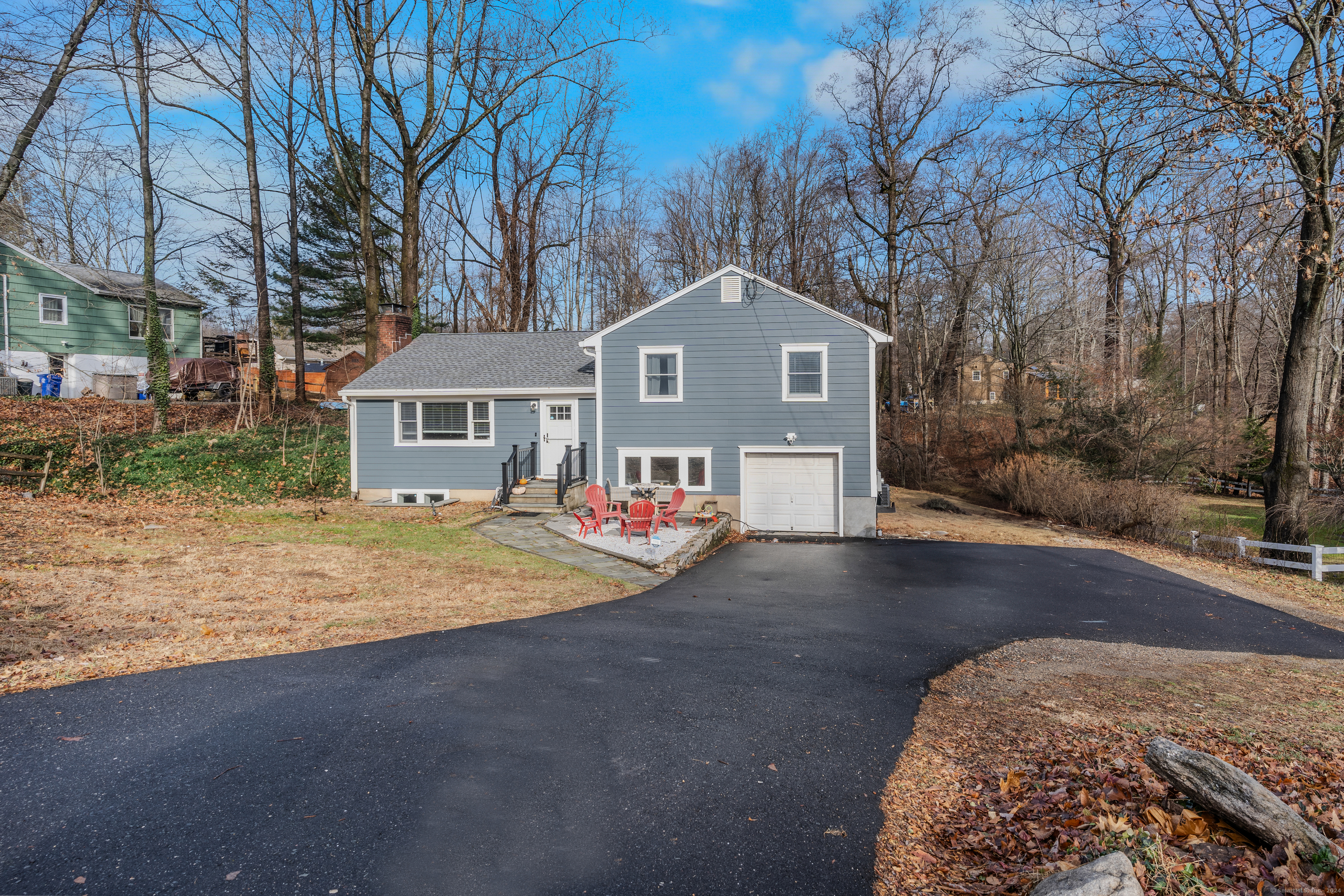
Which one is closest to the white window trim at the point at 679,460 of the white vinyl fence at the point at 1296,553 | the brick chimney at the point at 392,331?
the brick chimney at the point at 392,331

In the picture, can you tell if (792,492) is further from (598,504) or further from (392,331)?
(392,331)

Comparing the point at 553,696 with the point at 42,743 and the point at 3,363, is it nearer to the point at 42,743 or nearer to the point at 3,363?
the point at 42,743

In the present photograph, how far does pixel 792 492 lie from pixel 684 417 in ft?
10.8

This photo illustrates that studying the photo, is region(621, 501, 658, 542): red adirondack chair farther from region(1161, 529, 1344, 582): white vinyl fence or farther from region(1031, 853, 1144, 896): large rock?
region(1161, 529, 1344, 582): white vinyl fence

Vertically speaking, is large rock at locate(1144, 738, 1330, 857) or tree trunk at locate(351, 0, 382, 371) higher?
tree trunk at locate(351, 0, 382, 371)

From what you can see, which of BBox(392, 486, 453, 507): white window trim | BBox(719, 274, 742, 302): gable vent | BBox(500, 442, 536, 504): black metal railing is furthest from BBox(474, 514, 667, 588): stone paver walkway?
BBox(719, 274, 742, 302): gable vent

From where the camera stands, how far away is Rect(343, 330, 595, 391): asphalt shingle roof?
17625mm

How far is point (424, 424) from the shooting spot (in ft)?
59.0

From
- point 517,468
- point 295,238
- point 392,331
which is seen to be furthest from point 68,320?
point 517,468

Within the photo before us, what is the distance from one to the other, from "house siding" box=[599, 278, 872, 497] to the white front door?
1.16 meters

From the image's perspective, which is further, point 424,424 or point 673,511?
point 424,424

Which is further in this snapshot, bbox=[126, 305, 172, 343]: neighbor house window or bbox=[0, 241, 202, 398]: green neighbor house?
bbox=[126, 305, 172, 343]: neighbor house window

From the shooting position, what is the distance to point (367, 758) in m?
4.37

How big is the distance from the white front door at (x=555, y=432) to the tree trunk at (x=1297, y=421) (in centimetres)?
1533
